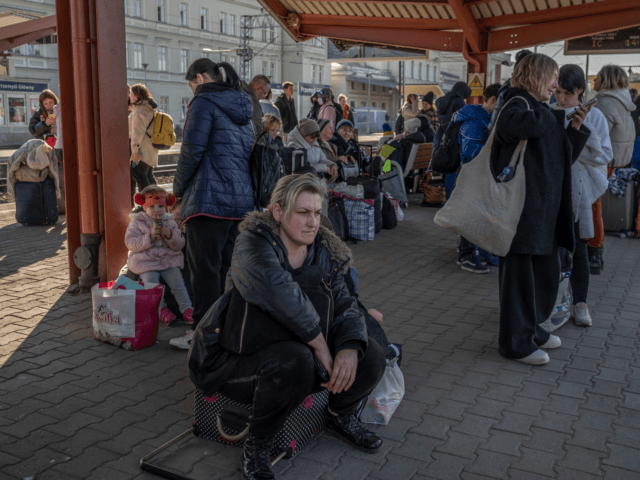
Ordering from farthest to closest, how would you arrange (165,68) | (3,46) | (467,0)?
1. (165,68)
2. (3,46)
3. (467,0)

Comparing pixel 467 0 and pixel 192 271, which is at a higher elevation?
pixel 467 0

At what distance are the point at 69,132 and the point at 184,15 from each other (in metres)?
52.3

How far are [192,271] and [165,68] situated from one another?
50.6 m

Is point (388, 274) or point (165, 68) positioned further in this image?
point (165, 68)

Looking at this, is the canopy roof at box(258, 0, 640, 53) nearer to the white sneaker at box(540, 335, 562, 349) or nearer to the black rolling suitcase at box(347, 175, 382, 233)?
the black rolling suitcase at box(347, 175, 382, 233)

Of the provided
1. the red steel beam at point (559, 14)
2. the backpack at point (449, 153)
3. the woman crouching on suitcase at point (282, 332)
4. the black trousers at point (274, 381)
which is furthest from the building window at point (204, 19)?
the black trousers at point (274, 381)

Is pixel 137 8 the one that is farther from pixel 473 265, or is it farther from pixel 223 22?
pixel 473 265

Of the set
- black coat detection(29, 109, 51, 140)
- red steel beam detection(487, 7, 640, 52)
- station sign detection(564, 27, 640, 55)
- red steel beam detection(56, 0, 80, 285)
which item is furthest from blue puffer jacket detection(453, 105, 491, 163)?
station sign detection(564, 27, 640, 55)

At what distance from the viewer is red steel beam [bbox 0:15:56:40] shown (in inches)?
380

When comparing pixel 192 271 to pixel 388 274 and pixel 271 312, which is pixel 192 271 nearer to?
pixel 271 312

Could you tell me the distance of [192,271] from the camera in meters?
4.38

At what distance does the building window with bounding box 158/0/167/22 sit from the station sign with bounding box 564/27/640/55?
42.3m

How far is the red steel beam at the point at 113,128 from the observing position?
5445 millimetres

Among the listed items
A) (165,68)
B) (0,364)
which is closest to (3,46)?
(0,364)
